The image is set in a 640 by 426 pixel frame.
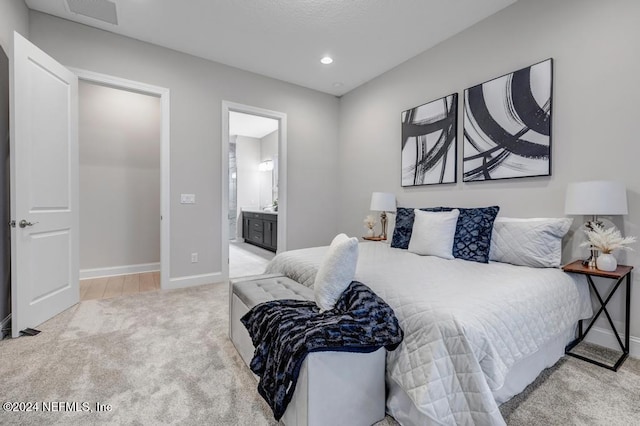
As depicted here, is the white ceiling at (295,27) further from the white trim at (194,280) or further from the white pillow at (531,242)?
the white trim at (194,280)

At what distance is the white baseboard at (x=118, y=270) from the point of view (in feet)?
13.0

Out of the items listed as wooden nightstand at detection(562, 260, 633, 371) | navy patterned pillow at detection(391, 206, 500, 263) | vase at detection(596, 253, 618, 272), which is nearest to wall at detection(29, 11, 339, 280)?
navy patterned pillow at detection(391, 206, 500, 263)

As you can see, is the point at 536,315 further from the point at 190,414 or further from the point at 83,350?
the point at 83,350

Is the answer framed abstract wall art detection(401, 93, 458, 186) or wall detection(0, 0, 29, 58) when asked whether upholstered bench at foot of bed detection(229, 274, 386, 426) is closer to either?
framed abstract wall art detection(401, 93, 458, 186)

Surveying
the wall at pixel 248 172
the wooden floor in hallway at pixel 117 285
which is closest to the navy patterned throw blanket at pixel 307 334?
the wooden floor in hallway at pixel 117 285

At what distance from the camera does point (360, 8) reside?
106 inches

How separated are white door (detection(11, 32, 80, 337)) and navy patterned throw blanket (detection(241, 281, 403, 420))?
203cm

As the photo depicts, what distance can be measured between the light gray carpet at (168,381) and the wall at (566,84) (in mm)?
809

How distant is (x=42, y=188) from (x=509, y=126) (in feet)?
13.4

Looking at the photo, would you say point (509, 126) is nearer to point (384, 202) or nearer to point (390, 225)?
point (384, 202)

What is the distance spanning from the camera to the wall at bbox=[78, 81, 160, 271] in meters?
3.98

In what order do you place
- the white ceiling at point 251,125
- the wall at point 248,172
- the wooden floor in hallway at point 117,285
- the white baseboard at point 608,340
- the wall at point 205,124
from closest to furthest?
the white baseboard at point 608,340 < the wall at point 205,124 < the wooden floor in hallway at point 117,285 < the white ceiling at point 251,125 < the wall at point 248,172

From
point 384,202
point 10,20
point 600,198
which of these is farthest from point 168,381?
point 10,20

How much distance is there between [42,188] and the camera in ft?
8.14
